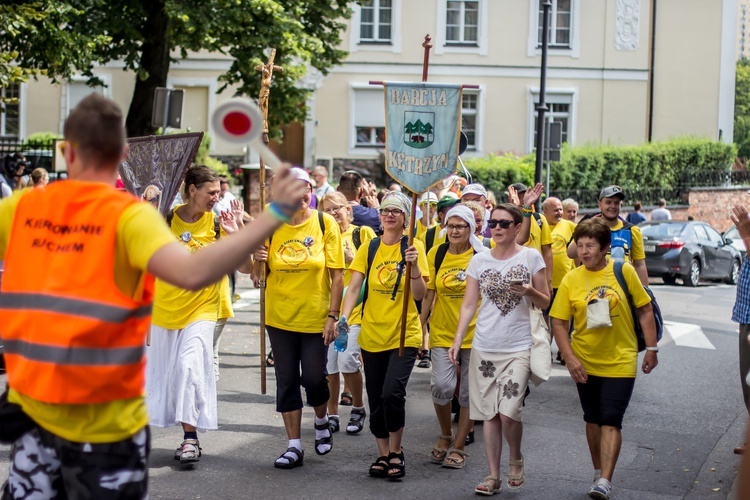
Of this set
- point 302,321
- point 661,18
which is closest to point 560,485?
point 302,321

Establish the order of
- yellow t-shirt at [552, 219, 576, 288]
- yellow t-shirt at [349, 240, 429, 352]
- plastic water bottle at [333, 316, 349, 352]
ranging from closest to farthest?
yellow t-shirt at [349, 240, 429, 352], plastic water bottle at [333, 316, 349, 352], yellow t-shirt at [552, 219, 576, 288]

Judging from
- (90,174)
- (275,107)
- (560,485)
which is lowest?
(560,485)

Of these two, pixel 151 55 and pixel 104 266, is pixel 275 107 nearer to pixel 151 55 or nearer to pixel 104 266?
pixel 151 55

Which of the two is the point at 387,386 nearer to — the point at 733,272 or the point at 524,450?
the point at 524,450

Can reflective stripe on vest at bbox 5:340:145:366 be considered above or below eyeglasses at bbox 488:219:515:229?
below

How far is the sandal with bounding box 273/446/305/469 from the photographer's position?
25.7 feet

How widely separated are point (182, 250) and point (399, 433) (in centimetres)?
428

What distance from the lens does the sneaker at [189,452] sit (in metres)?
7.78

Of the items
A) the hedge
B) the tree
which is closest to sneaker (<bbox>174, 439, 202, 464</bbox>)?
the tree

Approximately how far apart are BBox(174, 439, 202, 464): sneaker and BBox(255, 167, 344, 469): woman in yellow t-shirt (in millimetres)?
Result: 536

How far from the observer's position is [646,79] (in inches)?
1582

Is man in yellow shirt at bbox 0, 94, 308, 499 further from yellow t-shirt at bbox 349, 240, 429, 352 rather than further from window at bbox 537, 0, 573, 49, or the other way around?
window at bbox 537, 0, 573, 49

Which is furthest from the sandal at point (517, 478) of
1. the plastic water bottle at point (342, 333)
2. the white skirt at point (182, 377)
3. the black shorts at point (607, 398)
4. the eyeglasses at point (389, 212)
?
the white skirt at point (182, 377)

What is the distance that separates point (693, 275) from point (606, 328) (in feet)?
62.4
